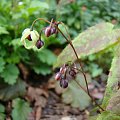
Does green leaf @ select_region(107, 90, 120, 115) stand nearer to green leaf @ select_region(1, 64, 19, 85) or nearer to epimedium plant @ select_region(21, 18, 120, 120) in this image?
epimedium plant @ select_region(21, 18, 120, 120)

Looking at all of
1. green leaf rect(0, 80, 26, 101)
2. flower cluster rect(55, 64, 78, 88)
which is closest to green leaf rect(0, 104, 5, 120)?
green leaf rect(0, 80, 26, 101)

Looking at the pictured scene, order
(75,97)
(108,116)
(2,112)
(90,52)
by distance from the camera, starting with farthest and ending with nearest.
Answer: (75,97)
(2,112)
(90,52)
(108,116)

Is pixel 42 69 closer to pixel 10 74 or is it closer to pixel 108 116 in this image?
pixel 10 74

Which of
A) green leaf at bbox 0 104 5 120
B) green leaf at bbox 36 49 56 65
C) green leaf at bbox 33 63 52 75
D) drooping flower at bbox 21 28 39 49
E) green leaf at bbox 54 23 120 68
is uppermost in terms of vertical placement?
drooping flower at bbox 21 28 39 49

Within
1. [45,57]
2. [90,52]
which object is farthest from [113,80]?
[45,57]

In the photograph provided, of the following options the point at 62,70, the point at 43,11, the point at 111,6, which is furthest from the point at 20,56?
the point at 111,6

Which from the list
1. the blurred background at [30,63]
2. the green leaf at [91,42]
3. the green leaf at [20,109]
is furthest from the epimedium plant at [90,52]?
the green leaf at [20,109]

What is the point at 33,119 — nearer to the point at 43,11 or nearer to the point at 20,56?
the point at 20,56
